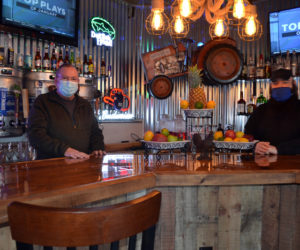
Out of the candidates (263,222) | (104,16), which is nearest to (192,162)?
(263,222)

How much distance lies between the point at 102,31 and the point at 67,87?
2.93m

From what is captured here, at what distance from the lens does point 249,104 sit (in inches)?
225

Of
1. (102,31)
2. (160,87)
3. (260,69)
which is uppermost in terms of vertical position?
(102,31)

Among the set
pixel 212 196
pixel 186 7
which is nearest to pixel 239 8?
pixel 186 7

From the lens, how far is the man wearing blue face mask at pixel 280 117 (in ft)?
8.56

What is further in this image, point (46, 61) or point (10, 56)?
point (46, 61)

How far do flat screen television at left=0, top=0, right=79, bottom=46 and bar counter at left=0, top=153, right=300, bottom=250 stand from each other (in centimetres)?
281

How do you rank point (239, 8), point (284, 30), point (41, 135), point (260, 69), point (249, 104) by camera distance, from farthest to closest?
point (249, 104) < point (260, 69) < point (284, 30) < point (239, 8) < point (41, 135)

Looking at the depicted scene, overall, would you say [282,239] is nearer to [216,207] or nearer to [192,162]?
[216,207]

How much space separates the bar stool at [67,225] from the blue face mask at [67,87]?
6.63 ft

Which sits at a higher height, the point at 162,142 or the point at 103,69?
the point at 103,69

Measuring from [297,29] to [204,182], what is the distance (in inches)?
182

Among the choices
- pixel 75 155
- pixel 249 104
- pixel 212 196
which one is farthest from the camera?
pixel 249 104

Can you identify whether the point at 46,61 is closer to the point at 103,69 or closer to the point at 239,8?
the point at 103,69
